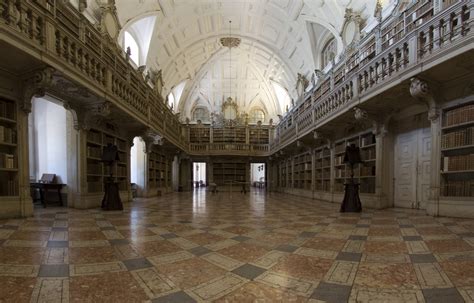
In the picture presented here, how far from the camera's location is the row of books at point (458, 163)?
16.0ft

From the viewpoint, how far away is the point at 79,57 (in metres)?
5.20

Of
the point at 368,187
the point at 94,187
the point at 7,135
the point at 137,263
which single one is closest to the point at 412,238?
the point at 137,263

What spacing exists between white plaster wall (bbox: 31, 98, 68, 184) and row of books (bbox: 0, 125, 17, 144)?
2050 mm

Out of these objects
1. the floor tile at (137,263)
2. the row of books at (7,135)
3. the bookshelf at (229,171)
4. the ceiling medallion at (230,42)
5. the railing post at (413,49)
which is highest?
the ceiling medallion at (230,42)

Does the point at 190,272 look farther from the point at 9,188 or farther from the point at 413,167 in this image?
the point at 413,167

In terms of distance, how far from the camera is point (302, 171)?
1319cm

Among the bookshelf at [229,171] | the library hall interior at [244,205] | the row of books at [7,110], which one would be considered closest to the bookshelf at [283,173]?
the library hall interior at [244,205]

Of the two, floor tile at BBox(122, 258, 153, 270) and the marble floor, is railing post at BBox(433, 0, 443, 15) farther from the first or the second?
floor tile at BBox(122, 258, 153, 270)

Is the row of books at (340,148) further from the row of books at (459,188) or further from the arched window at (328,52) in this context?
the arched window at (328,52)

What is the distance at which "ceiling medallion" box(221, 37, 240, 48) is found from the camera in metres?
18.3

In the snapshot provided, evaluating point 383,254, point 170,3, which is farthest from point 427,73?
point 170,3

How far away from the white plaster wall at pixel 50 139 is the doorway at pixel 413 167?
9198mm

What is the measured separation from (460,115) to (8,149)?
356 inches

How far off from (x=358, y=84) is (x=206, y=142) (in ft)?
49.4
